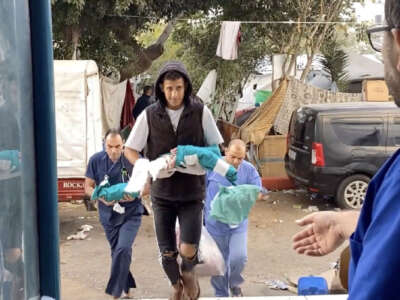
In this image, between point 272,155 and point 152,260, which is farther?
point 272,155

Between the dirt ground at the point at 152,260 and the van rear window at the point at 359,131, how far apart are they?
145 cm

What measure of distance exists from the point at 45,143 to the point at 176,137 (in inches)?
104

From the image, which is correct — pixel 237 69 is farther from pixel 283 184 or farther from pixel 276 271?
pixel 276 271

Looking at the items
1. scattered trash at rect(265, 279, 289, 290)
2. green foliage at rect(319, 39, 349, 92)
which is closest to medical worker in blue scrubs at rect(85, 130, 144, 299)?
scattered trash at rect(265, 279, 289, 290)

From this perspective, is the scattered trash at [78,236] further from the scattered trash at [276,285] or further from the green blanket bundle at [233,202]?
the green blanket bundle at [233,202]

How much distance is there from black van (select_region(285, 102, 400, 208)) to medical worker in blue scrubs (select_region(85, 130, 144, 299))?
4.93 metres

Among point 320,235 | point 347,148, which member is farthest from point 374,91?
point 320,235

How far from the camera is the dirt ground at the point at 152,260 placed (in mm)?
6684

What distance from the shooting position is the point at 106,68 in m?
12.9

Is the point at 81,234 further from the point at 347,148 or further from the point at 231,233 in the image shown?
the point at 347,148

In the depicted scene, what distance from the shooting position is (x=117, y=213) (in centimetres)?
573

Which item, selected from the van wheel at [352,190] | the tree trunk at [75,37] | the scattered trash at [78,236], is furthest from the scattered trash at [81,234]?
the van wheel at [352,190]

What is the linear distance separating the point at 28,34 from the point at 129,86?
11.0 metres

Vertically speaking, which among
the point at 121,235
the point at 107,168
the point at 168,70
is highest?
the point at 168,70
